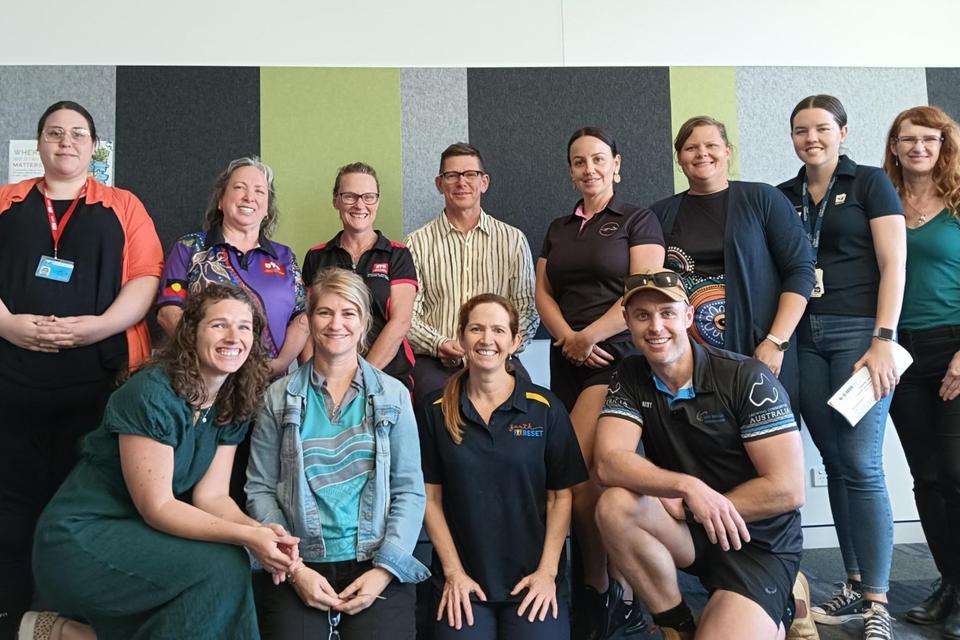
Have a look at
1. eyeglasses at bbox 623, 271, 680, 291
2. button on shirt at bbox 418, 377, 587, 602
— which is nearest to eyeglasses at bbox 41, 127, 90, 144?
button on shirt at bbox 418, 377, 587, 602

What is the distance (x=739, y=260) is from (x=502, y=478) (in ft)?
3.67

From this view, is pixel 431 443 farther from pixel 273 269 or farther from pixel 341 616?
pixel 273 269

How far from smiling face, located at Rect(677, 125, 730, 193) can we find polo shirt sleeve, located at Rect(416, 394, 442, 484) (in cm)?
127

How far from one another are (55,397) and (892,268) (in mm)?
2852

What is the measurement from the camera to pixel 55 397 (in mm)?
2387

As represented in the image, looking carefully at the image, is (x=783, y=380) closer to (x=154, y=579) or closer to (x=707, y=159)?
(x=707, y=159)

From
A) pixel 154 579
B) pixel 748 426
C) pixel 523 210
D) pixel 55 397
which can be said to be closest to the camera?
pixel 154 579

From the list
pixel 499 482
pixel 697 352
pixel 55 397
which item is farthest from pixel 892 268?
pixel 55 397

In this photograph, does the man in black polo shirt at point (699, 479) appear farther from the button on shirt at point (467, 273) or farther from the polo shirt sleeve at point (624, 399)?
the button on shirt at point (467, 273)

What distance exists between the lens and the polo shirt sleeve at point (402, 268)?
9.22ft

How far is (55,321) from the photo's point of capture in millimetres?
2350

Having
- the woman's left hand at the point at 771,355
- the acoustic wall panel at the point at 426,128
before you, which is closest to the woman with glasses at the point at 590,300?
the woman's left hand at the point at 771,355

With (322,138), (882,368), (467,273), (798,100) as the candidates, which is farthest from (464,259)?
(798,100)

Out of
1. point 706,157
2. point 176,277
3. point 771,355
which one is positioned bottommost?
point 771,355
